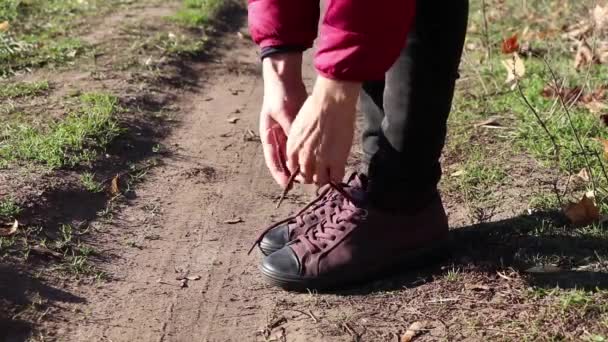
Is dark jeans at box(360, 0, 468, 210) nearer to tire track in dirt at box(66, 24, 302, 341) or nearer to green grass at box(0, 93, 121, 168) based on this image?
tire track in dirt at box(66, 24, 302, 341)

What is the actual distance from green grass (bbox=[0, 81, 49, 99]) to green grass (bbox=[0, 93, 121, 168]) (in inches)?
11.3

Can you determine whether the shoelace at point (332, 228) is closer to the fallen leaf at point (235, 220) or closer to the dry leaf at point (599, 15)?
the fallen leaf at point (235, 220)

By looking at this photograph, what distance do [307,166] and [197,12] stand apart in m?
3.69

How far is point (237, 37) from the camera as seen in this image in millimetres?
5555

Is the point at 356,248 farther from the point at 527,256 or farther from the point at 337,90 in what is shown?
the point at 337,90

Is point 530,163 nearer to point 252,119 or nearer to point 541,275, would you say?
point 541,275

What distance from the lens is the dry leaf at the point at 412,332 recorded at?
2.35 meters

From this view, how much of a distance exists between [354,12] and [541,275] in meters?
1.01

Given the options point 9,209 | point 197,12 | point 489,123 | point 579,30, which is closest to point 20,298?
point 9,209

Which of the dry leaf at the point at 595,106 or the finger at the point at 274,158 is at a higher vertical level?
the finger at the point at 274,158

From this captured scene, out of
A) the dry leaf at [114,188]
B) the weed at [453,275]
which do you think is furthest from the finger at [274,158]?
the dry leaf at [114,188]

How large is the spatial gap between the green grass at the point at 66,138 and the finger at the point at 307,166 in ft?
4.54

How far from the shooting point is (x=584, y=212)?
2828 millimetres

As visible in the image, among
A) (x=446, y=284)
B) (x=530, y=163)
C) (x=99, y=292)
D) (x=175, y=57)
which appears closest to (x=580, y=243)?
(x=446, y=284)
